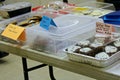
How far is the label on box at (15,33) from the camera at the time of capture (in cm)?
123

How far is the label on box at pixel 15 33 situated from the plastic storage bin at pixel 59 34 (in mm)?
30

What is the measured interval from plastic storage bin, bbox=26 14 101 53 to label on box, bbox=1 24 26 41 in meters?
0.03

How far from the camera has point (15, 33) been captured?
125 cm

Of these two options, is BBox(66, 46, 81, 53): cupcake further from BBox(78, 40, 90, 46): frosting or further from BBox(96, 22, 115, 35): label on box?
BBox(96, 22, 115, 35): label on box

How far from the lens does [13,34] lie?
4.11 ft

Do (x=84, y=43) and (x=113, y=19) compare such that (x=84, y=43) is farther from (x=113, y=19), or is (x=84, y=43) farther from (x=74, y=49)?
(x=113, y=19)

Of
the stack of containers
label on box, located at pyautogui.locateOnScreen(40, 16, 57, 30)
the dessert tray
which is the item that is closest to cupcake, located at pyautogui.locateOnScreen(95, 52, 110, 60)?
the dessert tray

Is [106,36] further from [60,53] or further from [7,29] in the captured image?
[7,29]

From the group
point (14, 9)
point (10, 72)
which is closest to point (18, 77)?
point (10, 72)

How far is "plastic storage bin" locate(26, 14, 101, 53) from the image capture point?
→ 1.15 metres

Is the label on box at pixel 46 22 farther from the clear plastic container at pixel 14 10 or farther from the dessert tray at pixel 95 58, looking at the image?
the clear plastic container at pixel 14 10

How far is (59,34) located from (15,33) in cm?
24

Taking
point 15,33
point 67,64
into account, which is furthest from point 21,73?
point 67,64

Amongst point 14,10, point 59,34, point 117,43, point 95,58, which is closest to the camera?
point 95,58
